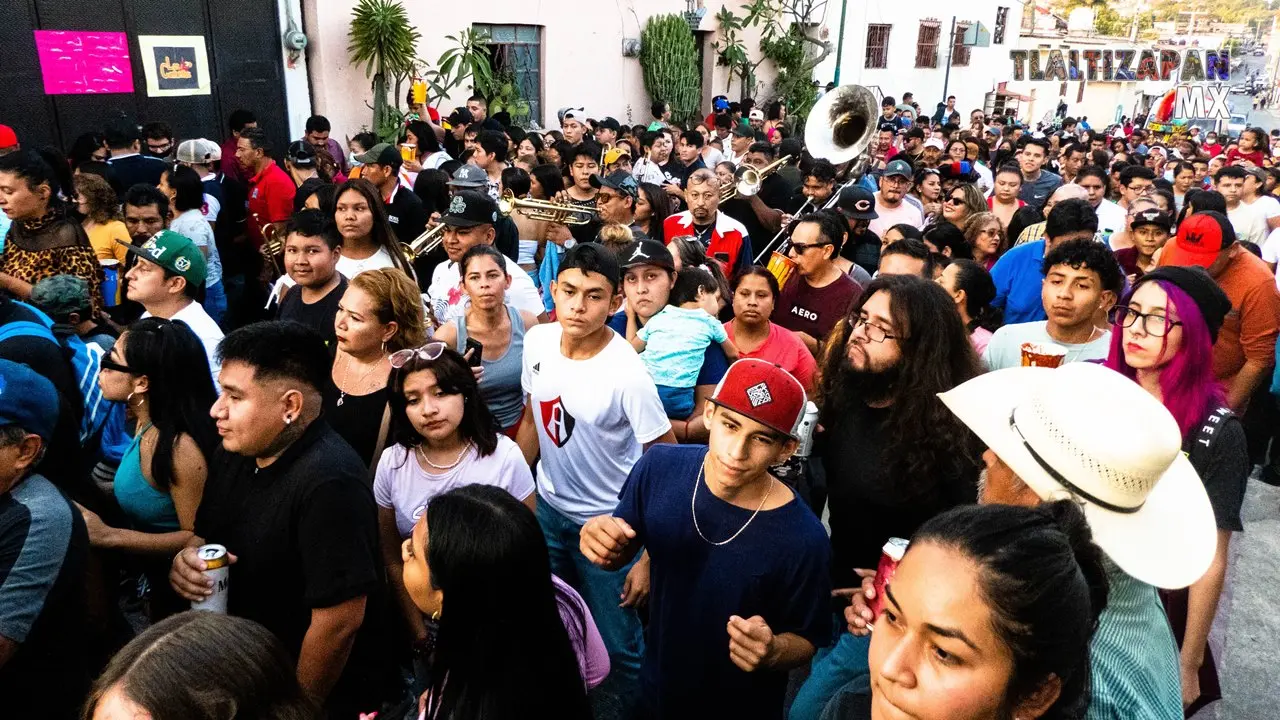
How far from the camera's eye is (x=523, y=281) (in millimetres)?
4641

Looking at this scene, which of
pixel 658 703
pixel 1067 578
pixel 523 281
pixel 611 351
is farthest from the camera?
pixel 523 281

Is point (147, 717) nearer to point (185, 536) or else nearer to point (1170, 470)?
point (185, 536)

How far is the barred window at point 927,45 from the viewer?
25125 mm

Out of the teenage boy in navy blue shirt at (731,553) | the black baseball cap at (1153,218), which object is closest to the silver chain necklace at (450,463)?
the teenage boy in navy blue shirt at (731,553)

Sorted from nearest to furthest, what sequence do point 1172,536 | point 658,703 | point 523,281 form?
point 1172,536 < point 658,703 < point 523,281

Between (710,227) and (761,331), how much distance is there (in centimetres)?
229

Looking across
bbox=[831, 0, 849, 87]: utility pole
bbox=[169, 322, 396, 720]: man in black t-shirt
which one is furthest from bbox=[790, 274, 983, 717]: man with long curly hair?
bbox=[831, 0, 849, 87]: utility pole

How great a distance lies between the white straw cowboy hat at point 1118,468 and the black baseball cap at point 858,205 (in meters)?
4.35

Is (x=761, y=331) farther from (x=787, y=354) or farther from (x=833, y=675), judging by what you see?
(x=833, y=675)

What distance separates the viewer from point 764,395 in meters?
2.29

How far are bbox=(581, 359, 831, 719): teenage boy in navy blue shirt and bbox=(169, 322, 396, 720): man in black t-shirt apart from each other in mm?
691

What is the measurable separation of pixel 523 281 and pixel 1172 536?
338 centimetres

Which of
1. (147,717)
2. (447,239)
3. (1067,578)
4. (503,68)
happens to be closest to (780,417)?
(1067,578)

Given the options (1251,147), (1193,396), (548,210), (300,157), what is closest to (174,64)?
(300,157)
